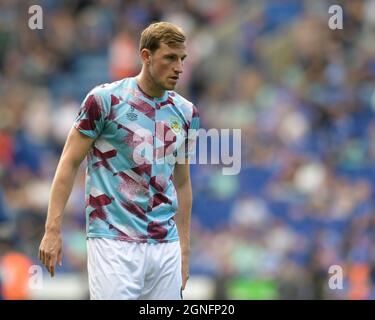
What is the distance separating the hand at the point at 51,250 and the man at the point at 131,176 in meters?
0.16

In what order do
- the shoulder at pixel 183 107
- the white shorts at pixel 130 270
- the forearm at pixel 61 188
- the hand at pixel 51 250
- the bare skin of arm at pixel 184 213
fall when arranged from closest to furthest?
the hand at pixel 51 250, the forearm at pixel 61 188, the white shorts at pixel 130 270, the shoulder at pixel 183 107, the bare skin of arm at pixel 184 213

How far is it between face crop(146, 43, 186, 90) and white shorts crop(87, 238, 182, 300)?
87 centimetres

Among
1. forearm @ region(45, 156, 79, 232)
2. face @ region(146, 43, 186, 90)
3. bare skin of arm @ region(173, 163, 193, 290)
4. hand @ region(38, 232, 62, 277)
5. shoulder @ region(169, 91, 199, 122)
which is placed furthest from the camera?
bare skin of arm @ region(173, 163, 193, 290)

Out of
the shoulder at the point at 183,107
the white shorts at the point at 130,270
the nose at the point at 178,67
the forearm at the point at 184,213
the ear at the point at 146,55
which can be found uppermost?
the ear at the point at 146,55

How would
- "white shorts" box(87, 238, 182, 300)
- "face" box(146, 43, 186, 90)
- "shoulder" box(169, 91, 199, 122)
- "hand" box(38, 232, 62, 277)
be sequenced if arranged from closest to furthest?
"hand" box(38, 232, 62, 277)
"white shorts" box(87, 238, 182, 300)
"face" box(146, 43, 186, 90)
"shoulder" box(169, 91, 199, 122)

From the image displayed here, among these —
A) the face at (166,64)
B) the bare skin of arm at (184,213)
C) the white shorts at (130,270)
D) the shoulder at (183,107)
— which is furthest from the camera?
the bare skin of arm at (184,213)

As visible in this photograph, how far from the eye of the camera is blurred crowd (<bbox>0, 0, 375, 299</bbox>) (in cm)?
1277

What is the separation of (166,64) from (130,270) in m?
1.10

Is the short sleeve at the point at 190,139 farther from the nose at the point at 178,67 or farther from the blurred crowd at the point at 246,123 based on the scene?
the blurred crowd at the point at 246,123

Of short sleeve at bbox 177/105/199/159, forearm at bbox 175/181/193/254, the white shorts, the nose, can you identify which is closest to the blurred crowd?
forearm at bbox 175/181/193/254

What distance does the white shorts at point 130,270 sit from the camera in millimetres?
6551

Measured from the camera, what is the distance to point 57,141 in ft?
48.3

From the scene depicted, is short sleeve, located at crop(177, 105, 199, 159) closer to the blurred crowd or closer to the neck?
the neck

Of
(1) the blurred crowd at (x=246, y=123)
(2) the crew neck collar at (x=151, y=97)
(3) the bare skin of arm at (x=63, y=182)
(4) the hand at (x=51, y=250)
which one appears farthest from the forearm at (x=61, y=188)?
(1) the blurred crowd at (x=246, y=123)
